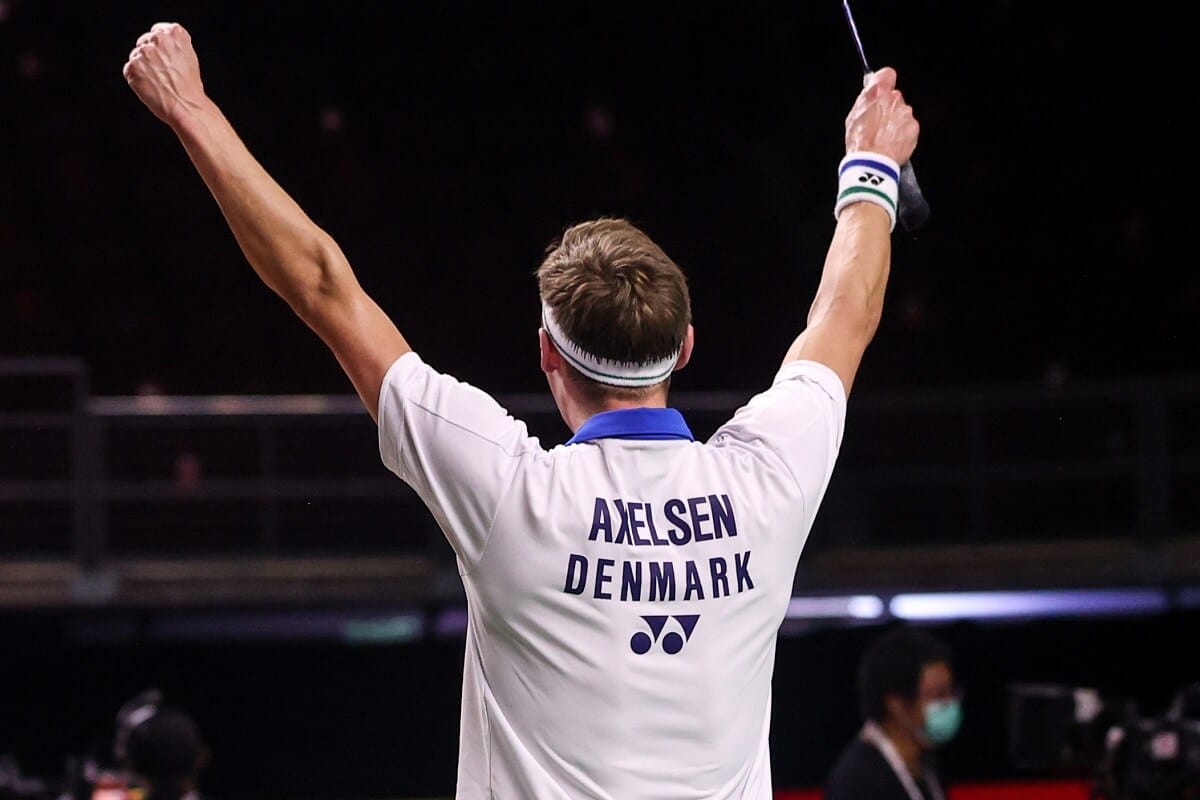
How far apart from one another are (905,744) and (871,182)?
3.37 m

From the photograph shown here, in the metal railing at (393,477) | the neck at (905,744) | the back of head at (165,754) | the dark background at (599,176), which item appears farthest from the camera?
the dark background at (599,176)

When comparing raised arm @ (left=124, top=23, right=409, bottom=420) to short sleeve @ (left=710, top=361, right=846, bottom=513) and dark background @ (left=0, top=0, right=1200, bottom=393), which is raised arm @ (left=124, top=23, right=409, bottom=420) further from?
dark background @ (left=0, top=0, right=1200, bottom=393)

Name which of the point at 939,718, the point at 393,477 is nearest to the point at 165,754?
the point at 939,718

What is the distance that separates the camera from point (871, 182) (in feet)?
7.48

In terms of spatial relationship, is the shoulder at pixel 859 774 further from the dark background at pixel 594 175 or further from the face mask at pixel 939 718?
the dark background at pixel 594 175

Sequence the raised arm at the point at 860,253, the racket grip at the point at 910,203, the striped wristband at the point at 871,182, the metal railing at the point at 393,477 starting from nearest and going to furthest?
1. the raised arm at the point at 860,253
2. the striped wristband at the point at 871,182
3. the racket grip at the point at 910,203
4. the metal railing at the point at 393,477

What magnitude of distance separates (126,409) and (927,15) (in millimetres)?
6718

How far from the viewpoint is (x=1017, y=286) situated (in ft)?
39.0

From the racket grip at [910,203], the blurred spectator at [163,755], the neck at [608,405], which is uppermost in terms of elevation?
the racket grip at [910,203]

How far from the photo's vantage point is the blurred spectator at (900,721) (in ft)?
16.7

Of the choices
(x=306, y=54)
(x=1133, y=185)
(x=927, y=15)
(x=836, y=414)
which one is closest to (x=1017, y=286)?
(x=1133, y=185)

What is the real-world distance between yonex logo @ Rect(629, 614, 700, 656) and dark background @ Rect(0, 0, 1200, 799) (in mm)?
9294

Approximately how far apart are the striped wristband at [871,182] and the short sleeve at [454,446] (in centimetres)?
69

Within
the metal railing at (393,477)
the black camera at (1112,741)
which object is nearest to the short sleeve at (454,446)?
the black camera at (1112,741)
